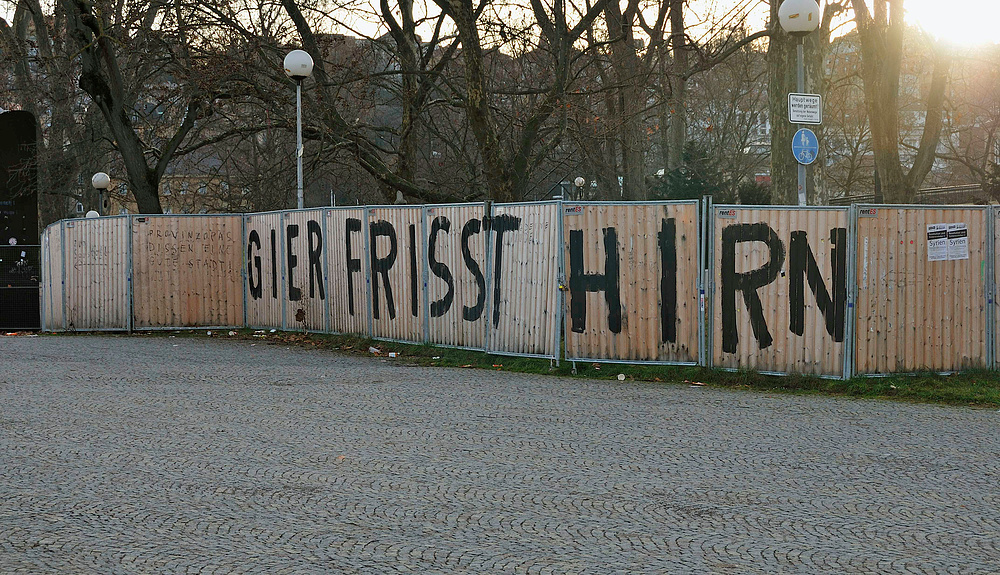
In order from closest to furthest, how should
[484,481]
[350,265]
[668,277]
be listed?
[484,481], [668,277], [350,265]

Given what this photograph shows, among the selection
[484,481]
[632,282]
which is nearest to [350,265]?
[632,282]

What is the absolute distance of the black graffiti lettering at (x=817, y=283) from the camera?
1186 centimetres

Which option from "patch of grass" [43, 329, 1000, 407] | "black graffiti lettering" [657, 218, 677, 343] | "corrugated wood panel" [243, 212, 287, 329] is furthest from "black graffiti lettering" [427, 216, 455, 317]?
"corrugated wood panel" [243, 212, 287, 329]

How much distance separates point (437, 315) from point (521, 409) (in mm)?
5290

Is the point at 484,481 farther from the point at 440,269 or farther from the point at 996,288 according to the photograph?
the point at 440,269

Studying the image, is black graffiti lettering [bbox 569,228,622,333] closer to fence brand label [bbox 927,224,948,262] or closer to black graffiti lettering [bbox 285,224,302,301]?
fence brand label [bbox 927,224,948,262]

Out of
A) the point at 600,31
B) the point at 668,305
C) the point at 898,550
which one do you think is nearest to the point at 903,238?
the point at 668,305

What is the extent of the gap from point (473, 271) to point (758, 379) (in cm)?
416

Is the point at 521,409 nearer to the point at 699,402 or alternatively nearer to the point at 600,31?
the point at 699,402

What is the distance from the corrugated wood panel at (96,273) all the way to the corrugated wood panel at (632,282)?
1000 centimetres

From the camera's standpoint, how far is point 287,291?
18.4 metres

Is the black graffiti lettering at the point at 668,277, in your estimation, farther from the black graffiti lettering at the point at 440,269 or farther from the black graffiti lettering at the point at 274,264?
the black graffiti lettering at the point at 274,264

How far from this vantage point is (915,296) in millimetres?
12000

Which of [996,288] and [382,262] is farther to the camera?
[382,262]
